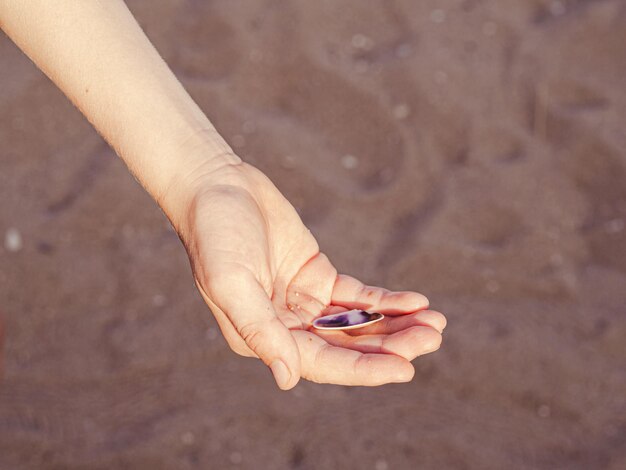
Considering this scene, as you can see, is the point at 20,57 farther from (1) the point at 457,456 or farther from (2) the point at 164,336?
(1) the point at 457,456

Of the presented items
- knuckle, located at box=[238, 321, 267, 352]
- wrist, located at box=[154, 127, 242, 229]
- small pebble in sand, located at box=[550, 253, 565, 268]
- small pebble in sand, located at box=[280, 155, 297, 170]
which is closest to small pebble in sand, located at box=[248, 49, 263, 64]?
small pebble in sand, located at box=[280, 155, 297, 170]

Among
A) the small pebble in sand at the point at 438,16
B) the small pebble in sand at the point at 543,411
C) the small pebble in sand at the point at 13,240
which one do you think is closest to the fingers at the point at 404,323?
the small pebble in sand at the point at 543,411

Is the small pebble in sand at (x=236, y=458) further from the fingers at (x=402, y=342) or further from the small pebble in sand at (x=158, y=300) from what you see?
the fingers at (x=402, y=342)

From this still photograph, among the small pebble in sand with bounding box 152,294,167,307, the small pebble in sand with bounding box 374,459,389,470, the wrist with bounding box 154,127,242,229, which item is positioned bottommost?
the small pebble in sand with bounding box 374,459,389,470

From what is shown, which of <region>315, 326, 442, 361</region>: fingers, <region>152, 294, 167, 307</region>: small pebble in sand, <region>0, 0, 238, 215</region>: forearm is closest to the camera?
<region>315, 326, 442, 361</region>: fingers

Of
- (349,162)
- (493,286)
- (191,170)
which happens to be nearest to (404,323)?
(191,170)

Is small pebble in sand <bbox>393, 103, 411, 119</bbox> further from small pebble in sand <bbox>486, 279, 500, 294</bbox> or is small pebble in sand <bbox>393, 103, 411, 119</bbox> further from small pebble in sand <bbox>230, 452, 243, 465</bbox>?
small pebble in sand <bbox>230, 452, 243, 465</bbox>
